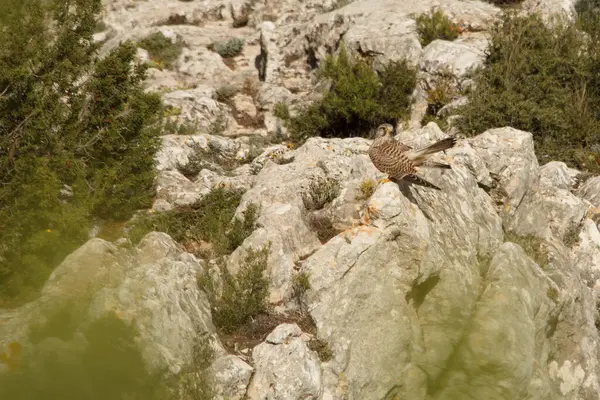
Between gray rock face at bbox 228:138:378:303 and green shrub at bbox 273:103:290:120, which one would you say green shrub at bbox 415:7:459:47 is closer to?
green shrub at bbox 273:103:290:120

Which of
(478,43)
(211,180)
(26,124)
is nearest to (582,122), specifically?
(478,43)

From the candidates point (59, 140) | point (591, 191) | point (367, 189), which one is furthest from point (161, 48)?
point (591, 191)

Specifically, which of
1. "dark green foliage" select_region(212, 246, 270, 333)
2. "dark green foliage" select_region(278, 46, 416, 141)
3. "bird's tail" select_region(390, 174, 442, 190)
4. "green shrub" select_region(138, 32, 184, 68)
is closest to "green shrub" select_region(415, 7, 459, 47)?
"dark green foliage" select_region(278, 46, 416, 141)

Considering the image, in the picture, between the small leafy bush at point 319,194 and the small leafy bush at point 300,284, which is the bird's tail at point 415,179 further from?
the small leafy bush at point 300,284

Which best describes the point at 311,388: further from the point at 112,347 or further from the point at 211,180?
the point at 211,180

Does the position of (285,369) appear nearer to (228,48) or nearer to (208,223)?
(208,223)

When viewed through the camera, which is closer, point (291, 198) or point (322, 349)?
point (322, 349)
